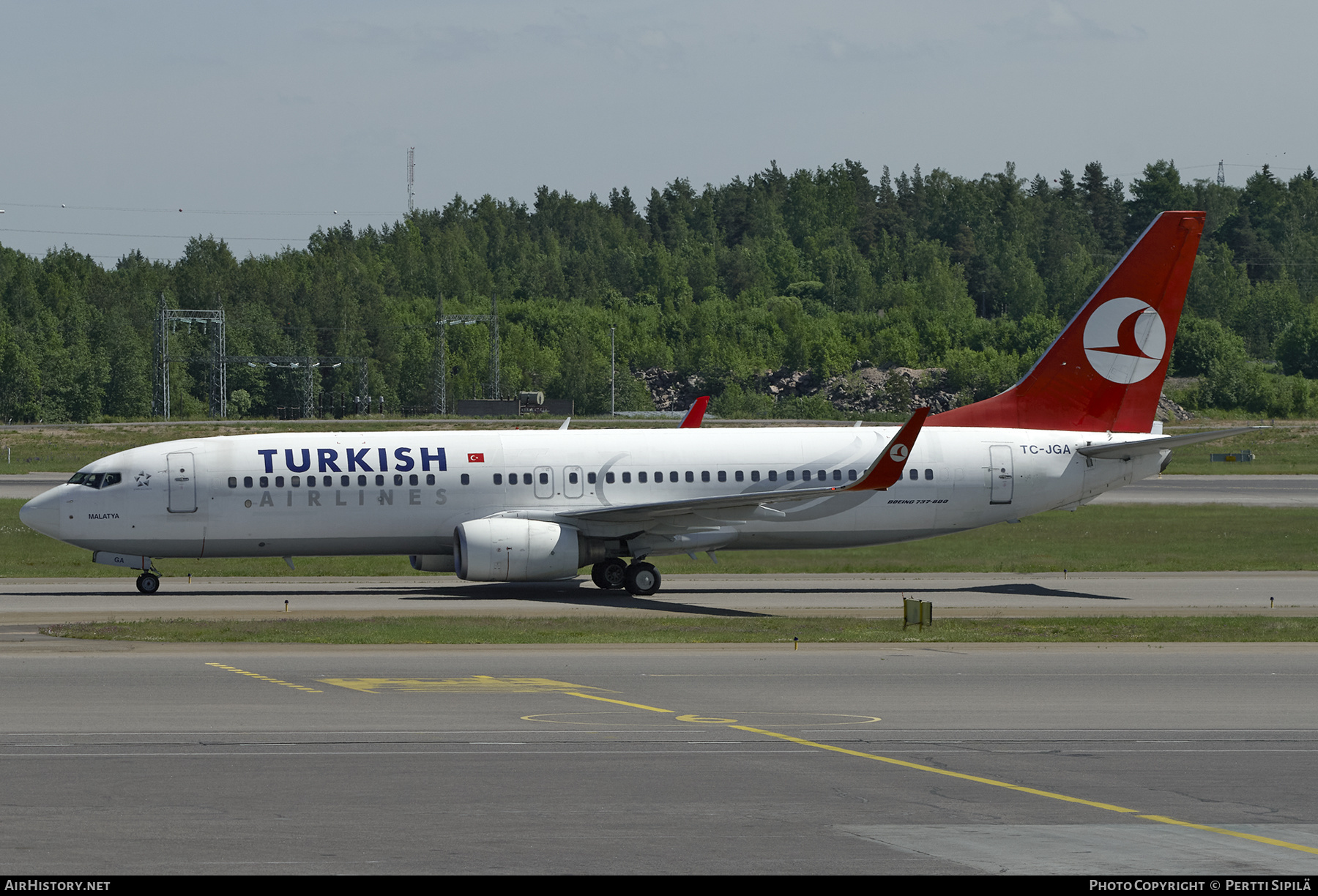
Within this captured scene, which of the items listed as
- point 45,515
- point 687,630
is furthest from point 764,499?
point 45,515

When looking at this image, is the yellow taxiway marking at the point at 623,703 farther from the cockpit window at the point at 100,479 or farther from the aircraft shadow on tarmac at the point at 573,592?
the cockpit window at the point at 100,479

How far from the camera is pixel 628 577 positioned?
1405 inches

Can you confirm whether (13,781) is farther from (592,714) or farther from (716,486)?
(716,486)

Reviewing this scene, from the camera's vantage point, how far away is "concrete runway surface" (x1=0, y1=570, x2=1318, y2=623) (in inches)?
1260

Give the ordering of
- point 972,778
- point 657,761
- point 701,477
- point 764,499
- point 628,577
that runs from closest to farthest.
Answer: point 972,778 → point 657,761 → point 764,499 → point 628,577 → point 701,477

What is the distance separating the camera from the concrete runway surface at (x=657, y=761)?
12.2 metres

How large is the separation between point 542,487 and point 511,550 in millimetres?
2661

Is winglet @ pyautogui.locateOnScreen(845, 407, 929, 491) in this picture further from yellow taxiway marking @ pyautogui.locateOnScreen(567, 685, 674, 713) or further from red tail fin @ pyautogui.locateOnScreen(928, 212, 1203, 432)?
yellow taxiway marking @ pyautogui.locateOnScreen(567, 685, 674, 713)

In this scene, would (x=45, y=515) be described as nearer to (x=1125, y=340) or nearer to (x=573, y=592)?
(x=573, y=592)

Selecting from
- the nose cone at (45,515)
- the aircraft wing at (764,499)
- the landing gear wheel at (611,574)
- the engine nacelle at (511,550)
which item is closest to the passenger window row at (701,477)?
the aircraft wing at (764,499)

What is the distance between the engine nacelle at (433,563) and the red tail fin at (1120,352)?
13652mm

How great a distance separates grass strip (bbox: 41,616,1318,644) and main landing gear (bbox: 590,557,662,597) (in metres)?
5.18

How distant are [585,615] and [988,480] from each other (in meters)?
12.0

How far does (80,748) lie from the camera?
16.8 m
